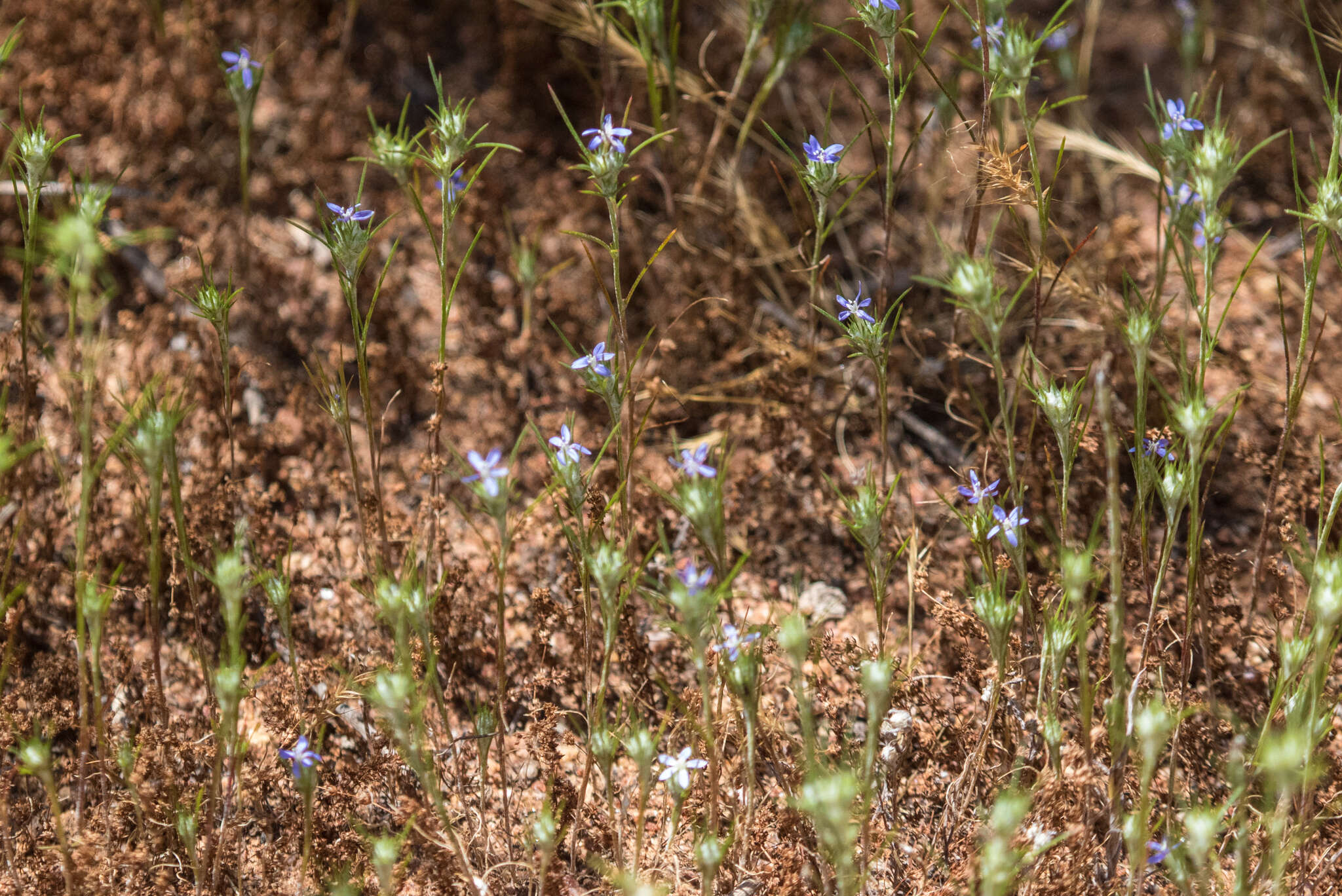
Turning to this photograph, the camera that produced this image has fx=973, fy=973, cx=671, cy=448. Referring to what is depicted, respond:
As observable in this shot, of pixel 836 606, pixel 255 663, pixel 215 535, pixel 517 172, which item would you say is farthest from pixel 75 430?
pixel 836 606

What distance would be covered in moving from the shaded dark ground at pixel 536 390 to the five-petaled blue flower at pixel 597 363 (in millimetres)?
326

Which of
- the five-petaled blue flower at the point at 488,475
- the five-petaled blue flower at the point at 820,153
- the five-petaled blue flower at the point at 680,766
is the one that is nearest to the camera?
the five-petaled blue flower at the point at 488,475

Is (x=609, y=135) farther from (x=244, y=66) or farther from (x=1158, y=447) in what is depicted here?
(x=1158, y=447)

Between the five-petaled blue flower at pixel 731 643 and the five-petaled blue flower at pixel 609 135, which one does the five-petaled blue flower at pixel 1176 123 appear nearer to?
the five-petaled blue flower at pixel 609 135

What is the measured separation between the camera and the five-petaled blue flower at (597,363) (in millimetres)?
2514

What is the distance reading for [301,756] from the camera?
8.27 ft

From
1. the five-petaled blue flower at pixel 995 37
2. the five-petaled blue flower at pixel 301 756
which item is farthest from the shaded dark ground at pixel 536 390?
the five-petaled blue flower at pixel 995 37

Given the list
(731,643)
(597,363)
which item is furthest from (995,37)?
(731,643)

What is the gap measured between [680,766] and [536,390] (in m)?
1.89

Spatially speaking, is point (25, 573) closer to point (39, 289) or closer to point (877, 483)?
point (39, 289)

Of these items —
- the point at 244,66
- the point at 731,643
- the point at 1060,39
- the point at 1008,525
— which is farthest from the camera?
the point at 1060,39

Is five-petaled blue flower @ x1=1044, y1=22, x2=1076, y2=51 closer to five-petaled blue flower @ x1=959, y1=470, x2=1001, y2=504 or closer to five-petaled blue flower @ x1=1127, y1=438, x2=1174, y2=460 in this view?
five-petaled blue flower @ x1=1127, y1=438, x2=1174, y2=460

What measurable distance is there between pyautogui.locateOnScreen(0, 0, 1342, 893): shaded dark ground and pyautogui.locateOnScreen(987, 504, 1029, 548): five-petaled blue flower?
305 mm

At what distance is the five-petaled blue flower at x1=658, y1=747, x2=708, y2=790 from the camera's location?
2439 mm
